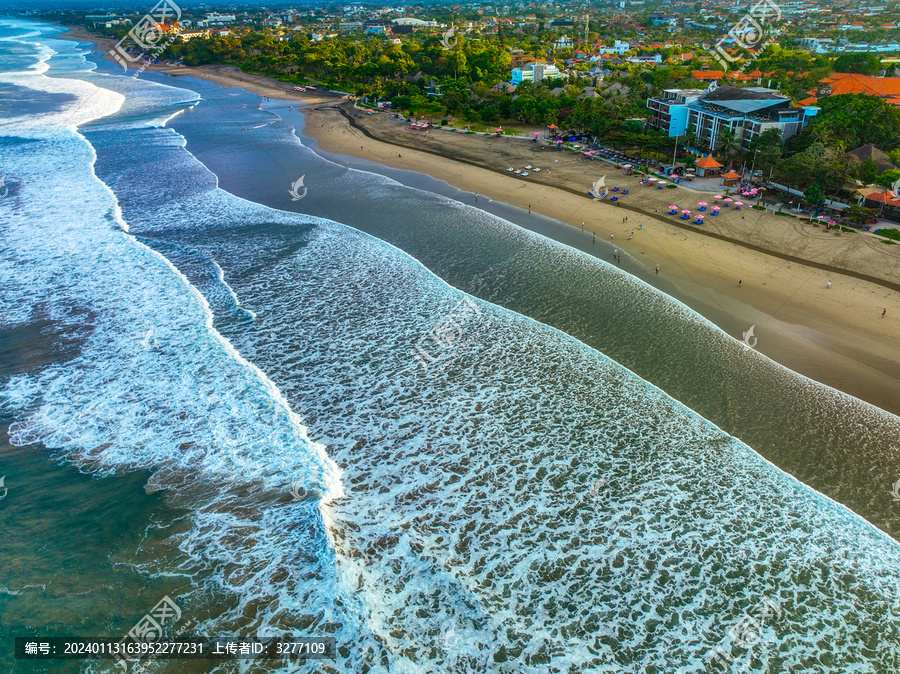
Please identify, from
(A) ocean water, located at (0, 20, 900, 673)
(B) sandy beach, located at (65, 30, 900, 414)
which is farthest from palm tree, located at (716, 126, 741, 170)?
(A) ocean water, located at (0, 20, 900, 673)

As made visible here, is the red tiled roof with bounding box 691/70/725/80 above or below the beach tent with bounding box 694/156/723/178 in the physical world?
above

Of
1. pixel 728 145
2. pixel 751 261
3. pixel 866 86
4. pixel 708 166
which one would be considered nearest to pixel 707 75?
pixel 866 86

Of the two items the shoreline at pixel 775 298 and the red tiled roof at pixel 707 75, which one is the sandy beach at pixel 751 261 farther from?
the red tiled roof at pixel 707 75

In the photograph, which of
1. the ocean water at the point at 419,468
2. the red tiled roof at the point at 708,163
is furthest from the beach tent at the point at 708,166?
the ocean water at the point at 419,468

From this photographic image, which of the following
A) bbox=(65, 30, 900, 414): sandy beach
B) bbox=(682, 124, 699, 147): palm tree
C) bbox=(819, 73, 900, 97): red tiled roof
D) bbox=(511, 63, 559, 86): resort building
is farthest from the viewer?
bbox=(511, 63, 559, 86): resort building

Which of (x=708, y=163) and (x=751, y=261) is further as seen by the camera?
(x=708, y=163)

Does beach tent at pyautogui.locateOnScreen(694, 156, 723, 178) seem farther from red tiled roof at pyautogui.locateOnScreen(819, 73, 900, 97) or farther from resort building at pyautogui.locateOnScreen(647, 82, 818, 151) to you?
red tiled roof at pyautogui.locateOnScreen(819, 73, 900, 97)

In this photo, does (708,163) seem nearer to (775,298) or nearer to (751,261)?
(751,261)
